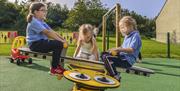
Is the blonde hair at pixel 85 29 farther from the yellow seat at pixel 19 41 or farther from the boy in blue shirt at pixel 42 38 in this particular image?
the yellow seat at pixel 19 41

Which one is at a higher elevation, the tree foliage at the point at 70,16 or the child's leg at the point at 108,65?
the tree foliage at the point at 70,16

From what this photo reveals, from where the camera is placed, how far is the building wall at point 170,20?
46531 mm

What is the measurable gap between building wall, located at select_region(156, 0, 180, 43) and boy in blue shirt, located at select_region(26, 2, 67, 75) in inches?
1544

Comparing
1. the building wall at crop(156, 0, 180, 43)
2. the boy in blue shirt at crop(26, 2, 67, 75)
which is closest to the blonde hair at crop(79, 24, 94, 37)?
the boy in blue shirt at crop(26, 2, 67, 75)

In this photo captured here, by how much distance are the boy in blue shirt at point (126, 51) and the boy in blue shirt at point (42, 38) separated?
689 millimetres

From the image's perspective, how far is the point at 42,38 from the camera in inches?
248

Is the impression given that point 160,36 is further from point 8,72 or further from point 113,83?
point 113,83

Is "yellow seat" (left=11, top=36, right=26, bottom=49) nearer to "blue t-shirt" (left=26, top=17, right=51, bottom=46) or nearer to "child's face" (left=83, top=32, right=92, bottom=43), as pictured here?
"child's face" (left=83, top=32, right=92, bottom=43)

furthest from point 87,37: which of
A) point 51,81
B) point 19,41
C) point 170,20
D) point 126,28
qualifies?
point 170,20

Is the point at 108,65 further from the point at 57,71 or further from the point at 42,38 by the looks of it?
the point at 42,38

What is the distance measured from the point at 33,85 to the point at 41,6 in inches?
116

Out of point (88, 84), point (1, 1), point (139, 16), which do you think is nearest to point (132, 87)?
point (88, 84)

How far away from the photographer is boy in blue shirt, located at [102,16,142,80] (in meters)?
6.06

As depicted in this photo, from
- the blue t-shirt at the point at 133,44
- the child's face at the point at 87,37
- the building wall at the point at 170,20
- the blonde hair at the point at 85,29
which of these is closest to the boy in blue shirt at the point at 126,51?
the blue t-shirt at the point at 133,44
